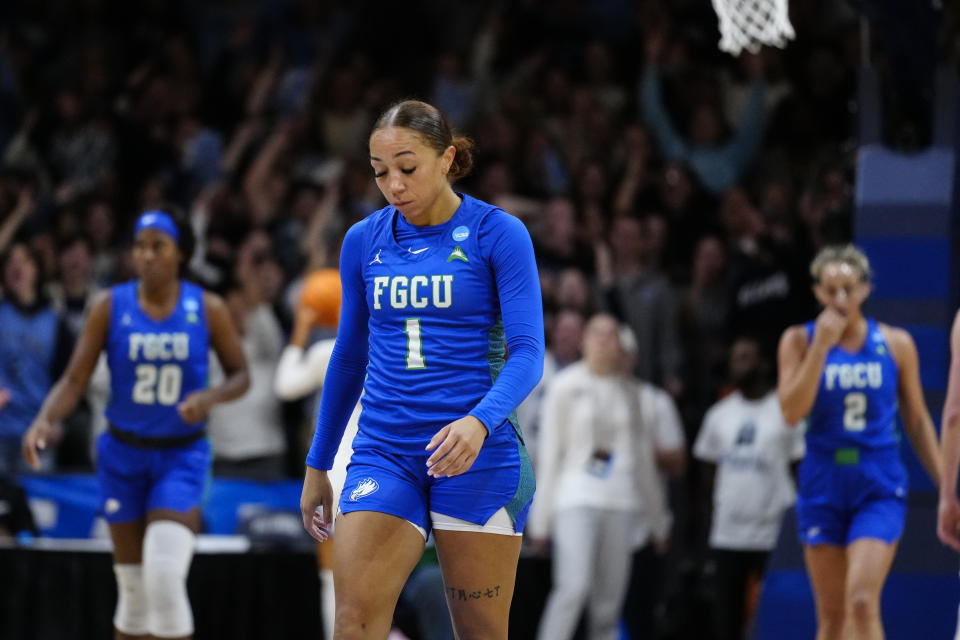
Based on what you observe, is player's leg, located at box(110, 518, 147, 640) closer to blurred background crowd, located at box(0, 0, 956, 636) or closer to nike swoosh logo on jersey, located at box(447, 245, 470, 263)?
blurred background crowd, located at box(0, 0, 956, 636)

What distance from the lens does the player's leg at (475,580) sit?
4.13m

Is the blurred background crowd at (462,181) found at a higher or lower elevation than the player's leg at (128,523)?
higher

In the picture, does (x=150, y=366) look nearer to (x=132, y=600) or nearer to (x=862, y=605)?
(x=132, y=600)

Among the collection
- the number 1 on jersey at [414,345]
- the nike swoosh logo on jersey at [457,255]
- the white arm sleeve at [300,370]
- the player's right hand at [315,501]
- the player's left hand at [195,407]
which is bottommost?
the player's right hand at [315,501]

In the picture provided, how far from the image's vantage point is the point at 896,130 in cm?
842

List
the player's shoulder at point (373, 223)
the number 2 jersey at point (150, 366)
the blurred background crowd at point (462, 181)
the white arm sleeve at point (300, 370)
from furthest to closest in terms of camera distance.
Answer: the blurred background crowd at point (462, 181) → the white arm sleeve at point (300, 370) → the number 2 jersey at point (150, 366) → the player's shoulder at point (373, 223)

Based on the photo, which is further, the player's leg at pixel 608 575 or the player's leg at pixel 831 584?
the player's leg at pixel 608 575

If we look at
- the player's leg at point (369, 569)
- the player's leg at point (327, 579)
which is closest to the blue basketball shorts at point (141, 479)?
the player's leg at point (327, 579)

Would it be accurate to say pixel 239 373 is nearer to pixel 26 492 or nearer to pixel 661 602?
pixel 26 492

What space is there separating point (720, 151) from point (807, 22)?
1484 mm

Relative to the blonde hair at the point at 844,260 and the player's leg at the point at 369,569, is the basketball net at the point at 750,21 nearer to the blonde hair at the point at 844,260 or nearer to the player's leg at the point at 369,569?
the blonde hair at the point at 844,260

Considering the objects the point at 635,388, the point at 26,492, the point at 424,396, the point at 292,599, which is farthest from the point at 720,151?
the point at 424,396

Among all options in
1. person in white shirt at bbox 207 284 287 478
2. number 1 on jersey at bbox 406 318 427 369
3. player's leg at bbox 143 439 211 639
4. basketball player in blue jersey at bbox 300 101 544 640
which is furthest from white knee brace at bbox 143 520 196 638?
person in white shirt at bbox 207 284 287 478

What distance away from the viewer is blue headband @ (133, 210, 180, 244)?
6.77 metres
